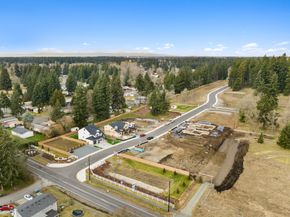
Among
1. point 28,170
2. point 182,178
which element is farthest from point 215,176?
point 28,170

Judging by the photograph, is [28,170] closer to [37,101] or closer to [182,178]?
[182,178]

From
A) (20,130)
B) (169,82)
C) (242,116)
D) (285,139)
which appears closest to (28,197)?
(20,130)

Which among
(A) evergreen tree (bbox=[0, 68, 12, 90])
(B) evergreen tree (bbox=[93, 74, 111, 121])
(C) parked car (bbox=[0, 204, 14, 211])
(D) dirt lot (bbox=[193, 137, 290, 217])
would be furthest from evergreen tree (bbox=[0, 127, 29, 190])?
(A) evergreen tree (bbox=[0, 68, 12, 90])

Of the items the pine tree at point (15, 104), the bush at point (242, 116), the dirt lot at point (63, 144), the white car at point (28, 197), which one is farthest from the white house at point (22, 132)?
the bush at point (242, 116)

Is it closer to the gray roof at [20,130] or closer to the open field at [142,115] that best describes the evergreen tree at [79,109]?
the open field at [142,115]

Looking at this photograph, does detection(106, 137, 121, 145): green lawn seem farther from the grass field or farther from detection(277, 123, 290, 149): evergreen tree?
detection(277, 123, 290, 149): evergreen tree

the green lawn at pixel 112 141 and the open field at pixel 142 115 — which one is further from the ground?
the open field at pixel 142 115
